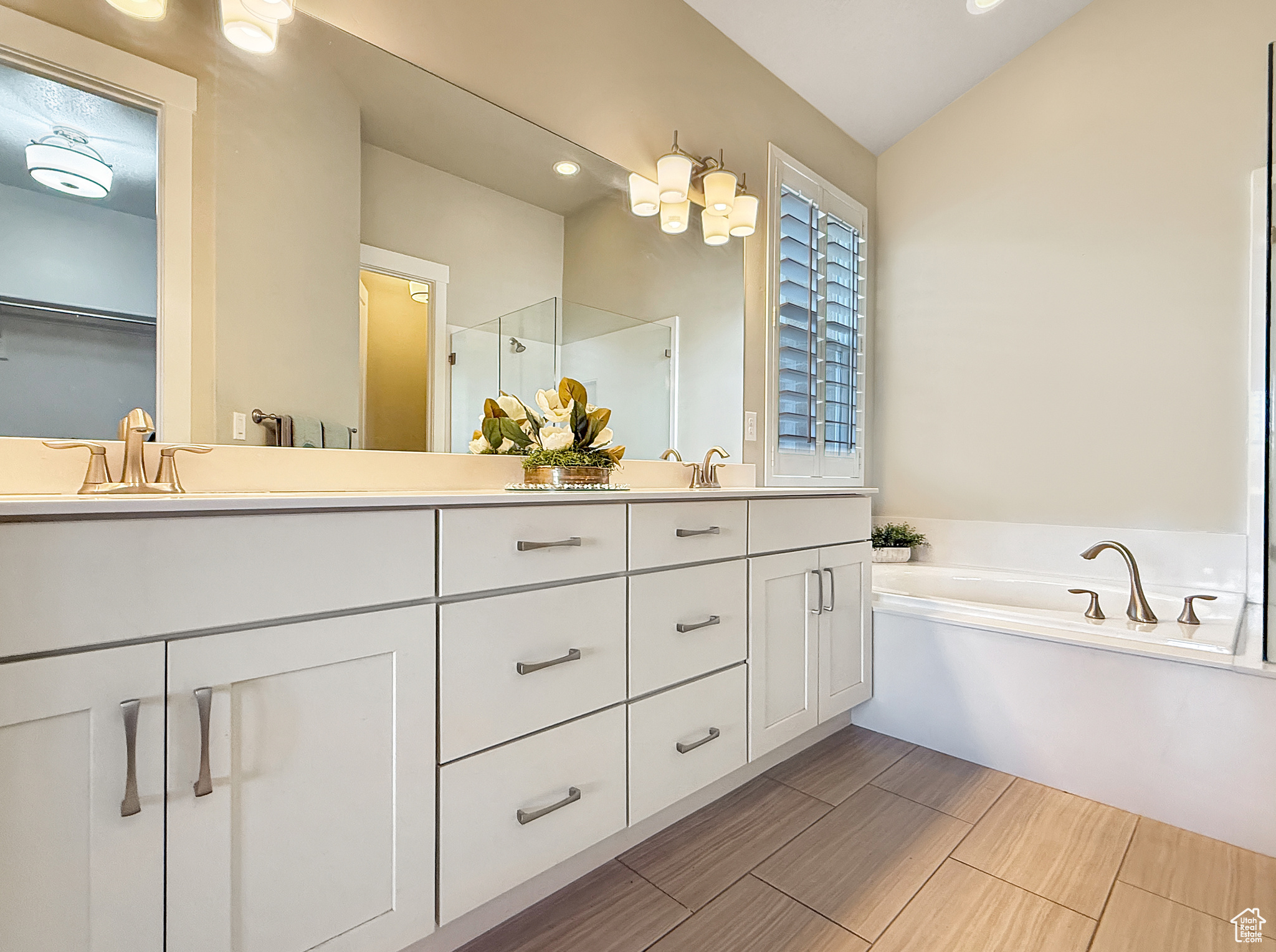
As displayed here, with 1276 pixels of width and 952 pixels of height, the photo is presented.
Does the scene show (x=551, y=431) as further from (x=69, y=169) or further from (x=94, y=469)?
(x=69, y=169)

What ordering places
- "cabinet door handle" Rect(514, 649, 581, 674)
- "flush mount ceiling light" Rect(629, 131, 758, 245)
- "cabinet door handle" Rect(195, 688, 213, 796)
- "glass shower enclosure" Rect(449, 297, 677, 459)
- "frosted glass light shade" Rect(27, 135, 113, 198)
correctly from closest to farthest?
1. "cabinet door handle" Rect(195, 688, 213, 796)
2. "frosted glass light shade" Rect(27, 135, 113, 198)
3. "cabinet door handle" Rect(514, 649, 581, 674)
4. "glass shower enclosure" Rect(449, 297, 677, 459)
5. "flush mount ceiling light" Rect(629, 131, 758, 245)

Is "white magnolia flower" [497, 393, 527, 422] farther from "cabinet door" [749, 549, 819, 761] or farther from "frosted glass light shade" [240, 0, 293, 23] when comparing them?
"frosted glass light shade" [240, 0, 293, 23]

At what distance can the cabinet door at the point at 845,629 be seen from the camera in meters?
1.97

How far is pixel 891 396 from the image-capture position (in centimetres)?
319

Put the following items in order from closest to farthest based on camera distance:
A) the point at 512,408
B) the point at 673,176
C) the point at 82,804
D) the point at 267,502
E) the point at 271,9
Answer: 1. the point at 82,804
2. the point at 267,502
3. the point at 271,9
4. the point at 512,408
5. the point at 673,176

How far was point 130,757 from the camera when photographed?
2.56 ft

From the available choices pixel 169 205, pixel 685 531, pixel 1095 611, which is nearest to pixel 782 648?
pixel 685 531

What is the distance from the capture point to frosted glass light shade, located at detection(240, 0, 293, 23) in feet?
4.10

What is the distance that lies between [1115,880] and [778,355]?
1.88 m

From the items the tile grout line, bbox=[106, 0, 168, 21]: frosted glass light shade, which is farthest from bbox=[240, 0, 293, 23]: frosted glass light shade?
the tile grout line

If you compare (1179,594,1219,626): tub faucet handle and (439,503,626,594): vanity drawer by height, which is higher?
(439,503,626,594): vanity drawer

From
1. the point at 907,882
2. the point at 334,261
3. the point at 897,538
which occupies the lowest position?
the point at 907,882

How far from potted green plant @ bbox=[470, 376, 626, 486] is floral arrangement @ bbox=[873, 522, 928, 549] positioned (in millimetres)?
1874

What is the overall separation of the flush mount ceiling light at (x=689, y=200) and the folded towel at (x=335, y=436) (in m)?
1.19
